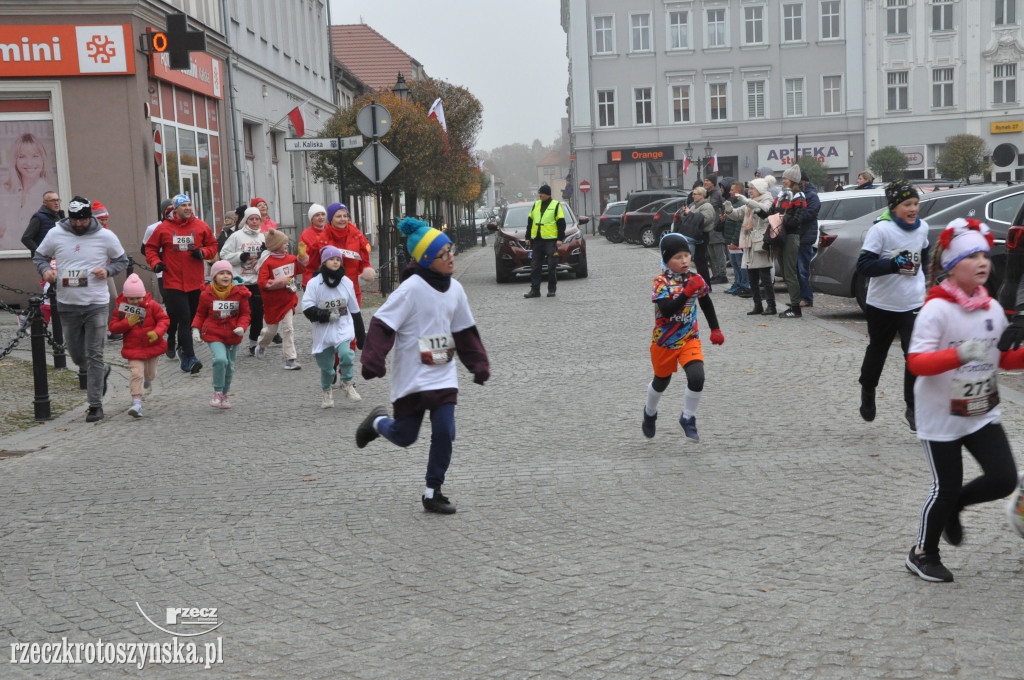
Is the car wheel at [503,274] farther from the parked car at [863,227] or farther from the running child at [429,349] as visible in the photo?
the running child at [429,349]

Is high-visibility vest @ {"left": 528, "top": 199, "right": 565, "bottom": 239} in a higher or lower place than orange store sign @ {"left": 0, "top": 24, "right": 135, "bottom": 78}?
lower

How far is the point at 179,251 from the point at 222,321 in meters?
2.79

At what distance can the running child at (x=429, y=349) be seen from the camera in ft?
21.3

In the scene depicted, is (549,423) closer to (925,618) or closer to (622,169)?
(925,618)

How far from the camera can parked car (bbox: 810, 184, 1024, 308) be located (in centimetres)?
1355

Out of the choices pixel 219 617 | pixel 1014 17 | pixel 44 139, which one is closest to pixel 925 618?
pixel 219 617

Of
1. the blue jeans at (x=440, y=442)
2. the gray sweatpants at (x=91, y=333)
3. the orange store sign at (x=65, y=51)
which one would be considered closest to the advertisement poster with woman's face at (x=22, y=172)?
the orange store sign at (x=65, y=51)

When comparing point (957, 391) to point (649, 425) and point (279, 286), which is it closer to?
point (649, 425)

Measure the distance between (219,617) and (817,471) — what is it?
3874mm

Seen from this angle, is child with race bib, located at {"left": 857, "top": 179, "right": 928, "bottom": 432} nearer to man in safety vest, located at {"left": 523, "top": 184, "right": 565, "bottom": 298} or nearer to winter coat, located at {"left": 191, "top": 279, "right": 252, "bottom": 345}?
winter coat, located at {"left": 191, "top": 279, "right": 252, "bottom": 345}

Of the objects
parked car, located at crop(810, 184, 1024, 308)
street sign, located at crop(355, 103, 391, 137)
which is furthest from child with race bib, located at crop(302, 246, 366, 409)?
street sign, located at crop(355, 103, 391, 137)

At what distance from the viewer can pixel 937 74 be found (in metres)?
66.1

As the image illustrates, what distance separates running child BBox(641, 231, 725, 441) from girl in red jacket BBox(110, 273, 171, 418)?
186 inches

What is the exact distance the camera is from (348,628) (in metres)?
4.73
